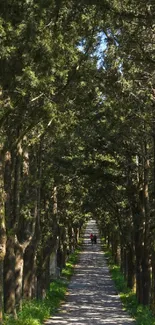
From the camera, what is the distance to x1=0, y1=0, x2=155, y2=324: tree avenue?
37.7ft

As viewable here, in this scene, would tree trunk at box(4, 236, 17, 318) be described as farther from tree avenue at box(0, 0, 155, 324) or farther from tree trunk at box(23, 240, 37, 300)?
tree trunk at box(23, 240, 37, 300)

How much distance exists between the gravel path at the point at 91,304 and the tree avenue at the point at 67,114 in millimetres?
1414

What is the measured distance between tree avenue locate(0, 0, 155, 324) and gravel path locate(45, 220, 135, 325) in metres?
1.41

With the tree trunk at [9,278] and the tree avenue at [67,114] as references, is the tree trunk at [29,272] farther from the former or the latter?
the tree trunk at [9,278]

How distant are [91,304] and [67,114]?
11.8 m

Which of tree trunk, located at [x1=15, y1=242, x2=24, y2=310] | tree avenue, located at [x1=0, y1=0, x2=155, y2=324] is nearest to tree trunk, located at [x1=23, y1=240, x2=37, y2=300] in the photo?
tree avenue, located at [x1=0, y1=0, x2=155, y2=324]

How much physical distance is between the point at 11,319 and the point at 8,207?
2.82 meters

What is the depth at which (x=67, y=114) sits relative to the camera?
16250 millimetres

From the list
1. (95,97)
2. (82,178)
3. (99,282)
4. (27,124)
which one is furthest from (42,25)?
(99,282)

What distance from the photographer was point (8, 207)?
15586 mm

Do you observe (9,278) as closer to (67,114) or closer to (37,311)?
(37,311)

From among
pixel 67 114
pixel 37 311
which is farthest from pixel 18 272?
pixel 67 114

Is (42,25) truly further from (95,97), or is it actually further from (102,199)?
(102,199)

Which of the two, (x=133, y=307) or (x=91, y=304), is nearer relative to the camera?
(x=133, y=307)
